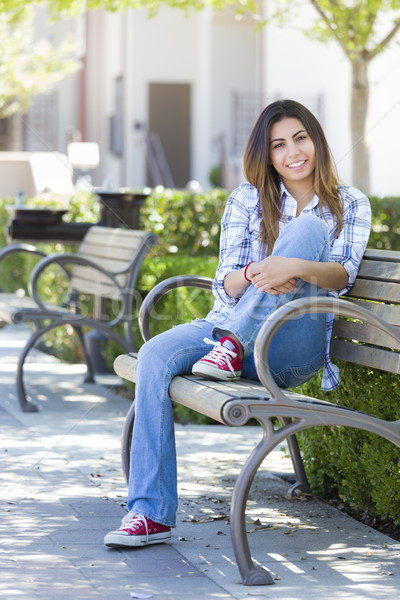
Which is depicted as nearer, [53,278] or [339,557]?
[339,557]

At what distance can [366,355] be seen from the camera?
11.1ft

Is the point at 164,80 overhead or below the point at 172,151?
overhead

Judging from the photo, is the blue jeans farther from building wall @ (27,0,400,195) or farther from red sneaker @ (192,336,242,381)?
building wall @ (27,0,400,195)

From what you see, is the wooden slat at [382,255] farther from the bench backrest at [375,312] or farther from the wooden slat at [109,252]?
the wooden slat at [109,252]

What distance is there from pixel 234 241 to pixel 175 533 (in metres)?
1.09

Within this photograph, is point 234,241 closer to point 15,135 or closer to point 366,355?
point 366,355

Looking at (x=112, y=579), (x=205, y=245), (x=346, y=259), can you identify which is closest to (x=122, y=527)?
(x=112, y=579)

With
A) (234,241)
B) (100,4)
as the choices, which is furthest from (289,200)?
(100,4)

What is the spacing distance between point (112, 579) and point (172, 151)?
64.3ft

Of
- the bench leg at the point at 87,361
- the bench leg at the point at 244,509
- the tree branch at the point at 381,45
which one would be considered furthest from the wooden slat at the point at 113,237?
the tree branch at the point at 381,45

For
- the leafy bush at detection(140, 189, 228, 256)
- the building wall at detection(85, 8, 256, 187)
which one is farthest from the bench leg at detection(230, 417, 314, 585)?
the building wall at detection(85, 8, 256, 187)

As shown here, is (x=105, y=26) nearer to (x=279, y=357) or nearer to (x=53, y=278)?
(x=53, y=278)

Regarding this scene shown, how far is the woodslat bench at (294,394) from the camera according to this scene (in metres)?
2.94

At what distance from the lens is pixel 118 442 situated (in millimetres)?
4910
